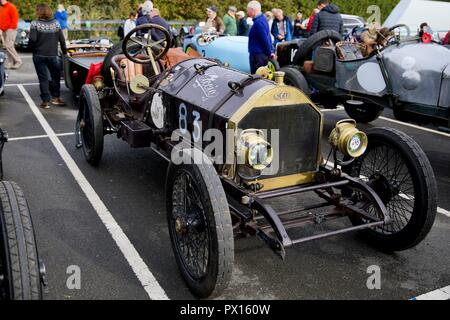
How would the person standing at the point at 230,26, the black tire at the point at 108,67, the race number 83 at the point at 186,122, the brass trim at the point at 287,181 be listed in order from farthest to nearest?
1. the person standing at the point at 230,26
2. the black tire at the point at 108,67
3. the race number 83 at the point at 186,122
4. the brass trim at the point at 287,181

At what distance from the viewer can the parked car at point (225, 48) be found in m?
9.82

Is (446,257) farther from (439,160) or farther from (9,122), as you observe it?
(9,122)

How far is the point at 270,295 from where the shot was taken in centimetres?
320

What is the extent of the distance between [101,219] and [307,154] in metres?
1.92

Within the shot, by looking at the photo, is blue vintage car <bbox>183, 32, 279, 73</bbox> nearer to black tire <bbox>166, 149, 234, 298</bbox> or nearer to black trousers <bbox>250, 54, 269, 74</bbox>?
black trousers <bbox>250, 54, 269, 74</bbox>

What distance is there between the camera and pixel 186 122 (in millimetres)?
4184

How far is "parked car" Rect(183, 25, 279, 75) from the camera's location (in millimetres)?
9820

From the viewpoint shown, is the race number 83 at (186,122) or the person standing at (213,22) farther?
the person standing at (213,22)

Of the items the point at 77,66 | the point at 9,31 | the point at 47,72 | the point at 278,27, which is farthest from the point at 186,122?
the point at 9,31

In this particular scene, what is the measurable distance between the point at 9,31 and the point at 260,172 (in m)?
10.9

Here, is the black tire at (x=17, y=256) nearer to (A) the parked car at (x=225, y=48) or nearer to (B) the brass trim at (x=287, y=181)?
(B) the brass trim at (x=287, y=181)

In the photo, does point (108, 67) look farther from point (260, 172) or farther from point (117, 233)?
point (260, 172)

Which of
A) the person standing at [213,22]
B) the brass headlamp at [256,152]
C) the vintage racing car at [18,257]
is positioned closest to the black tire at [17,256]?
the vintage racing car at [18,257]

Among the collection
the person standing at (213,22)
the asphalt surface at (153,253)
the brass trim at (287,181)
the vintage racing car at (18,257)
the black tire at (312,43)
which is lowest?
the asphalt surface at (153,253)
